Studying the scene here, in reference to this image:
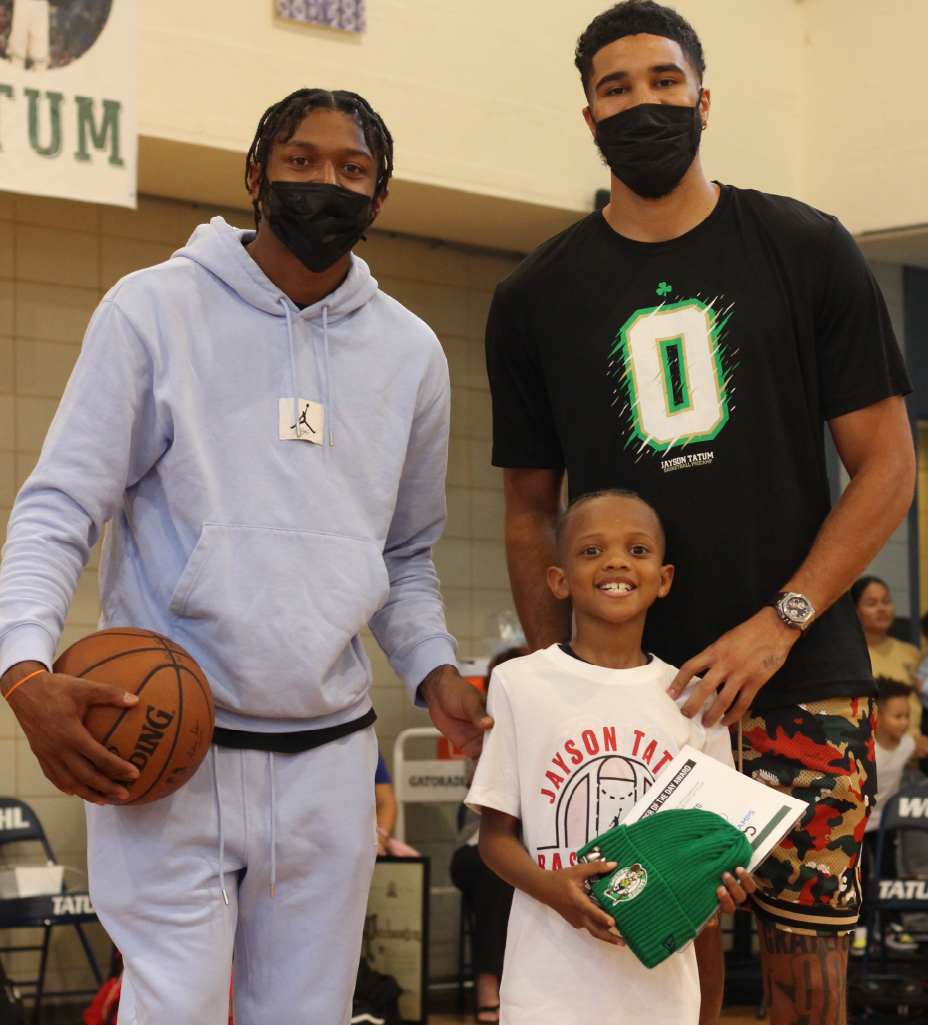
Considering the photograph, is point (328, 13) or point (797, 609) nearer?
point (797, 609)

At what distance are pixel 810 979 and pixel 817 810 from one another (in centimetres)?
27

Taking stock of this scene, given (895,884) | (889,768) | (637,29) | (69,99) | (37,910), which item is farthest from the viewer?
(889,768)

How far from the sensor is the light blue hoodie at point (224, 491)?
6.46 feet

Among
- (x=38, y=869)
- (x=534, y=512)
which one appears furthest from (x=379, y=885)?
(x=534, y=512)

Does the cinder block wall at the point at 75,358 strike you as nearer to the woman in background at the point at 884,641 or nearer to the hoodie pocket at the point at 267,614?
the woman in background at the point at 884,641

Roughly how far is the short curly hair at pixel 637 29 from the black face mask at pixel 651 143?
114 mm

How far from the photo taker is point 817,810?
2195 millimetres

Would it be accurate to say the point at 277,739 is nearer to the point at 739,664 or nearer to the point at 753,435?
the point at 739,664

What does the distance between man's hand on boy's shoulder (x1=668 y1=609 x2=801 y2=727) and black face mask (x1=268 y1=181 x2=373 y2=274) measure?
35.9 inches

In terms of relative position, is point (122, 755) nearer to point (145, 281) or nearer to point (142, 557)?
point (142, 557)

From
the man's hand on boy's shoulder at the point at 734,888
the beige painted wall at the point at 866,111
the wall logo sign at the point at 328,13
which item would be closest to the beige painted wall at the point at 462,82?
the wall logo sign at the point at 328,13

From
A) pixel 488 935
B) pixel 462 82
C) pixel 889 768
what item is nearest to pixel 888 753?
pixel 889 768

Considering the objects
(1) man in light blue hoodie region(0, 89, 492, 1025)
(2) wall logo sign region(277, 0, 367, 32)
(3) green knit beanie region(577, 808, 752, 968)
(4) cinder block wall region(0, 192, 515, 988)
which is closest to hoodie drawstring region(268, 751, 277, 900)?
(1) man in light blue hoodie region(0, 89, 492, 1025)

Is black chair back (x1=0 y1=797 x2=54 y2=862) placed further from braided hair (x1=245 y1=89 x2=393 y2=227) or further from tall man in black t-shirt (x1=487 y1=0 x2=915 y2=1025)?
braided hair (x1=245 y1=89 x2=393 y2=227)
